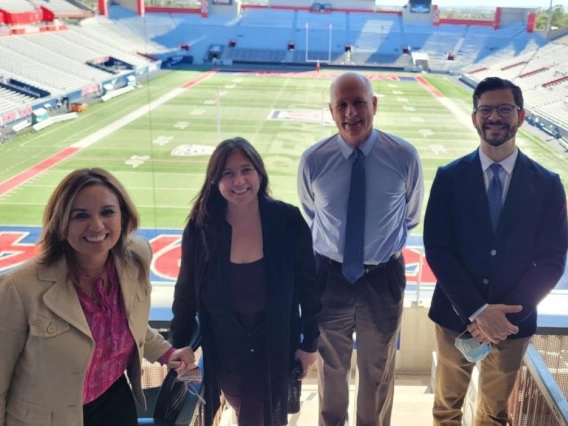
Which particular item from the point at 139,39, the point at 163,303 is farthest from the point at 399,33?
the point at 163,303

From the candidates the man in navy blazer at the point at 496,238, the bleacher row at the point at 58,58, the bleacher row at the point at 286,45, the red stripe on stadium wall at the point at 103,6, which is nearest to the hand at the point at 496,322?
the man in navy blazer at the point at 496,238

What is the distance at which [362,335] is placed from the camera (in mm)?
1455

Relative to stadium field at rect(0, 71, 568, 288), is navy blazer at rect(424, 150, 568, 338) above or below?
above

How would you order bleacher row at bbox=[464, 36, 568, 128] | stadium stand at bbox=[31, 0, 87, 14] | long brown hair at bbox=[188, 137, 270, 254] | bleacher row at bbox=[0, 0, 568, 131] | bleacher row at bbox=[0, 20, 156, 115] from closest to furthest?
long brown hair at bbox=[188, 137, 270, 254] → stadium stand at bbox=[31, 0, 87, 14] → bleacher row at bbox=[464, 36, 568, 128] → bleacher row at bbox=[0, 20, 156, 115] → bleacher row at bbox=[0, 0, 568, 131]

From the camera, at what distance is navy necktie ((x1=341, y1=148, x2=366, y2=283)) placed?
4.64 ft

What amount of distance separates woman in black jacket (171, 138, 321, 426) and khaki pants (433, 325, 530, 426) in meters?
0.41

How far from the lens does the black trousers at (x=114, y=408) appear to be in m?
1.04

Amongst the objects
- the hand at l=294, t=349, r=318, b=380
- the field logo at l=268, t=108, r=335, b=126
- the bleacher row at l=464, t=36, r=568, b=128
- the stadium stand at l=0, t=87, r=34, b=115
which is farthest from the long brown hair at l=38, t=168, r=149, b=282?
the field logo at l=268, t=108, r=335, b=126

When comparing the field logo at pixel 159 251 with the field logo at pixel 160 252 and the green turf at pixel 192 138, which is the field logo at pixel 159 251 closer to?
the field logo at pixel 160 252

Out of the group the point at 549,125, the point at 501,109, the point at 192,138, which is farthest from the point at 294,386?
the point at 192,138

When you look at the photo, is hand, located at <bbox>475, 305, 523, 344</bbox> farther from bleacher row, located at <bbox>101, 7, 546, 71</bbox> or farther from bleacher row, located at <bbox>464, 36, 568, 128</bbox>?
bleacher row, located at <bbox>101, 7, 546, 71</bbox>

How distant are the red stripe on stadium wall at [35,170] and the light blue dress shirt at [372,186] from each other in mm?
5495

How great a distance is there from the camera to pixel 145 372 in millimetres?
1573

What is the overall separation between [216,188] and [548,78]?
344 inches
